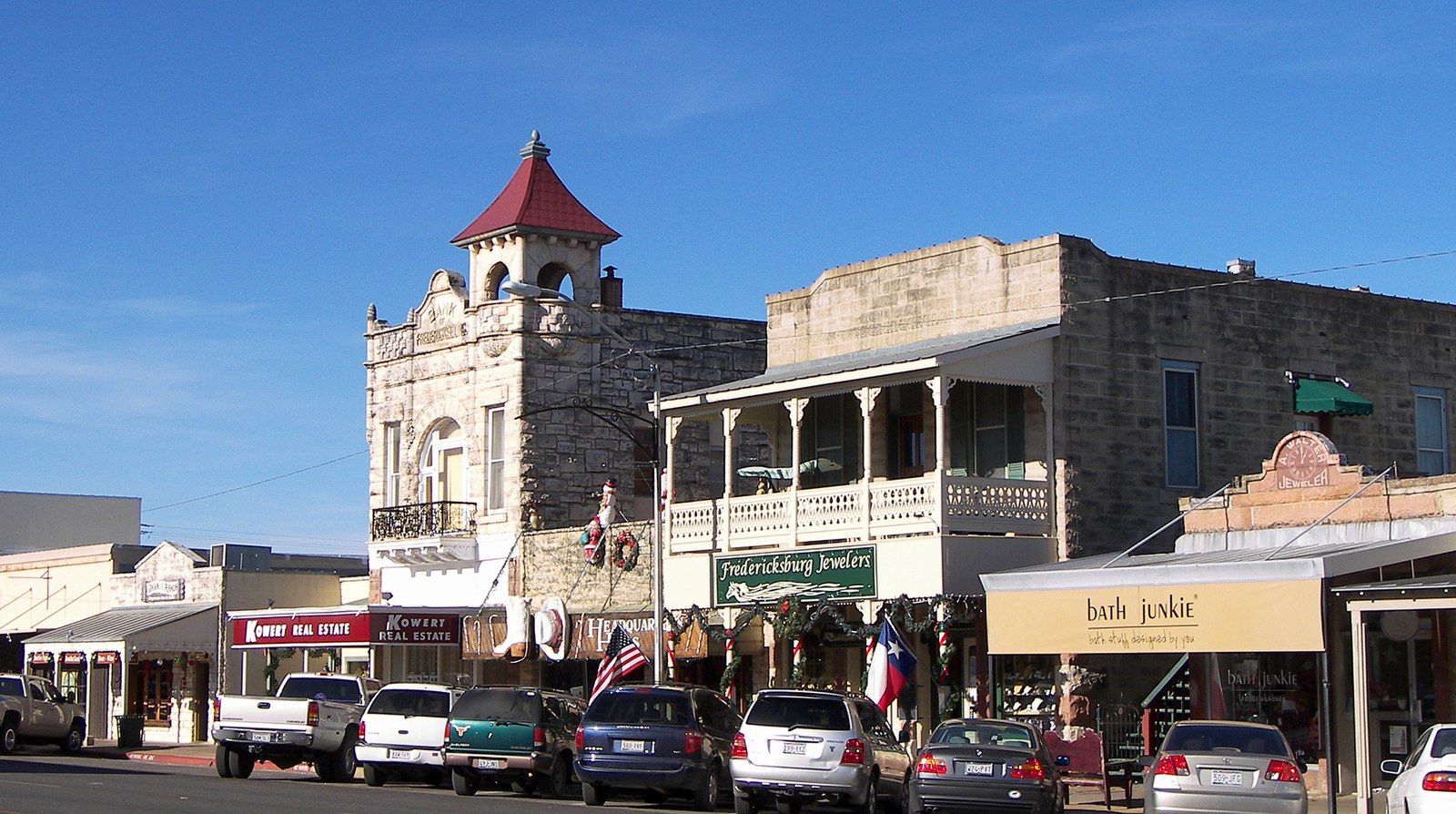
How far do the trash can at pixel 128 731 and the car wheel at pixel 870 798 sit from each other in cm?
2323

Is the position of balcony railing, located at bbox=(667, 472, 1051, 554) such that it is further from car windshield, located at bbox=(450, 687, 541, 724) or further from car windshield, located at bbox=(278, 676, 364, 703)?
car windshield, located at bbox=(278, 676, 364, 703)

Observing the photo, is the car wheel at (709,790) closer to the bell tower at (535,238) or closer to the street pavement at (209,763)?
the street pavement at (209,763)

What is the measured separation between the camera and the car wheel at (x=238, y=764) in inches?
1082

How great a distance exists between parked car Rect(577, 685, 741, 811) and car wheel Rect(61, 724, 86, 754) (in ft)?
61.4

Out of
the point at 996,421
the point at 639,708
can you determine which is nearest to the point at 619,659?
the point at 996,421

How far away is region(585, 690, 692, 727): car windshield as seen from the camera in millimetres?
22375

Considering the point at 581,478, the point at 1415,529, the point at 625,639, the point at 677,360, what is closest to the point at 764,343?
the point at 677,360

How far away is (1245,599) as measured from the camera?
22016 mm

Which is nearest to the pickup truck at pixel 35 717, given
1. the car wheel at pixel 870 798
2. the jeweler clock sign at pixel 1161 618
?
the jeweler clock sign at pixel 1161 618

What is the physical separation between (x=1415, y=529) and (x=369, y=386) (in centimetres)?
2372

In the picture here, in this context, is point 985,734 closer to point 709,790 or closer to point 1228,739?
point 1228,739

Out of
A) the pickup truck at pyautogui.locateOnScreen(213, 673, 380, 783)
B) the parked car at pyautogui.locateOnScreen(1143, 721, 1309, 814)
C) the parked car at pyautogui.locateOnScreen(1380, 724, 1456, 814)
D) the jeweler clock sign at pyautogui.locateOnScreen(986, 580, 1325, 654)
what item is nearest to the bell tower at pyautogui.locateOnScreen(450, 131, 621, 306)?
the pickup truck at pyautogui.locateOnScreen(213, 673, 380, 783)

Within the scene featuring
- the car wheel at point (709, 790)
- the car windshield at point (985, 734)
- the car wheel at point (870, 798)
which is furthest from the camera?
the car wheel at point (709, 790)

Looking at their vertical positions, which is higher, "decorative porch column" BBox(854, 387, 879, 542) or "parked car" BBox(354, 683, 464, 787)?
"decorative porch column" BBox(854, 387, 879, 542)
